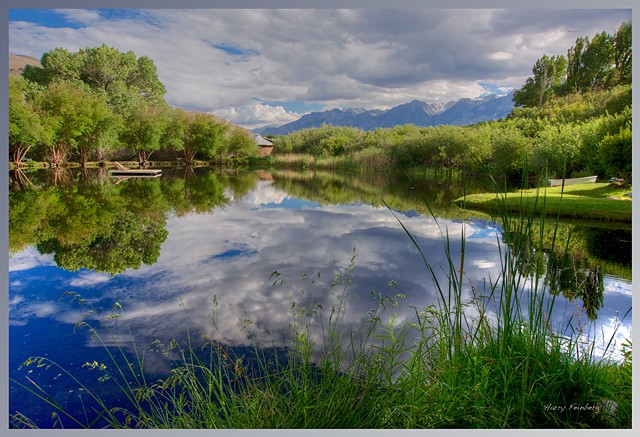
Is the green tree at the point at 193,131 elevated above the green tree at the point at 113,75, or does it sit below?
below

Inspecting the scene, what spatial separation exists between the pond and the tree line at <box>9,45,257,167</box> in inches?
68.1

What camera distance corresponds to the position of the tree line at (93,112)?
7031 millimetres

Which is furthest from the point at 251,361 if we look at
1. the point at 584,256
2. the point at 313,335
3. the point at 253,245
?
the point at 584,256

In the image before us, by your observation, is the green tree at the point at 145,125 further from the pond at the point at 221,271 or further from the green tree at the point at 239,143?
the green tree at the point at 239,143

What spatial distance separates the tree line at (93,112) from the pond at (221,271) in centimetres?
173

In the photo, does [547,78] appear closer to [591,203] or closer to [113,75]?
[591,203]

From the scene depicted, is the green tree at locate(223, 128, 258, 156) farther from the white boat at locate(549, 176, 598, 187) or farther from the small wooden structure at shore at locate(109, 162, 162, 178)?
the white boat at locate(549, 176, 598, 187)

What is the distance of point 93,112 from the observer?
969 cm

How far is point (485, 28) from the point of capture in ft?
11.4

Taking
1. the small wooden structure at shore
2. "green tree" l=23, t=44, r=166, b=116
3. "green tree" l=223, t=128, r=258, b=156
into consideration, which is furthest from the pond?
"green tree" l=223, t=128, r=258, b=156

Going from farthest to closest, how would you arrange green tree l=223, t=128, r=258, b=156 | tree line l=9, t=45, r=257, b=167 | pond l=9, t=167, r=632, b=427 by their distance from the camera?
1. green tree l=223, t=128, r=258, b=156
2. tree line l=9, t=45, r=257, b=167
3. pond l=9, t=167, r=632, b=427

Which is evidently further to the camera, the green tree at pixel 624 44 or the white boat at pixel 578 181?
the white boat at pixel 578 181

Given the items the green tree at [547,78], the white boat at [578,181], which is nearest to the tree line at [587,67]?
the green tree at [547,78]

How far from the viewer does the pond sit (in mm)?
3328
